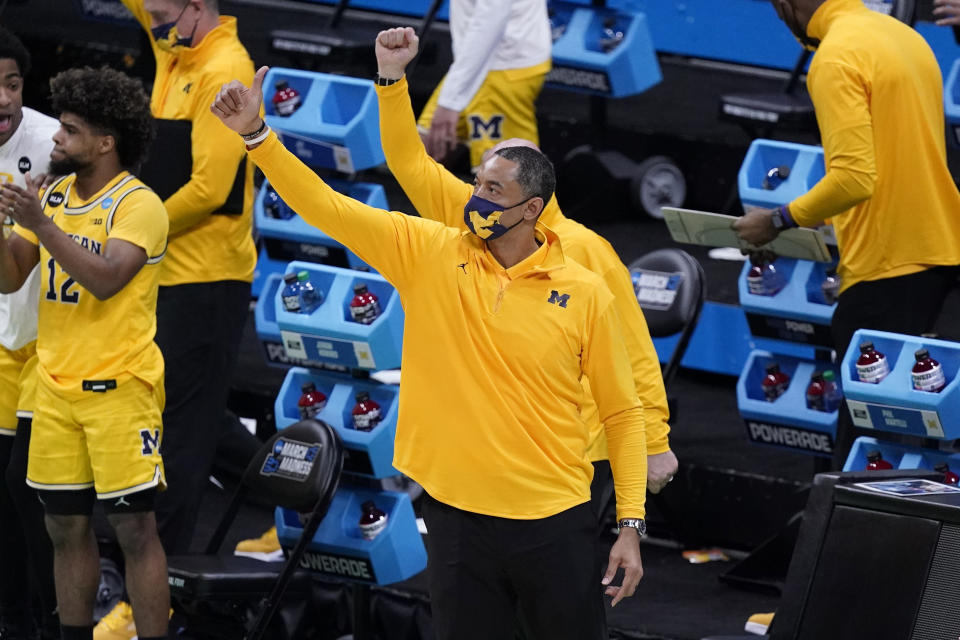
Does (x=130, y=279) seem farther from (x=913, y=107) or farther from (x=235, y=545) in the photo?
(x=913, y=107)

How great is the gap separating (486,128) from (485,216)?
2.63 meters

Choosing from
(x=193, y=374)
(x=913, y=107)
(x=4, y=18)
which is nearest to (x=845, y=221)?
(x=913, y=107)

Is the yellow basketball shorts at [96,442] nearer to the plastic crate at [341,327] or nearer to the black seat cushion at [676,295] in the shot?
the plastic crate at [341,327]

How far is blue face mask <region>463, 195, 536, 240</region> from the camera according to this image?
389 centimetres

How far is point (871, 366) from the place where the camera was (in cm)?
491

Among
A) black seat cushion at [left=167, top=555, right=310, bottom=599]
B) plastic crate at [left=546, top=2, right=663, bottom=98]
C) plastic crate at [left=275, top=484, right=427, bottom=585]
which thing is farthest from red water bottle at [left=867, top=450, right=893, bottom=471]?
plastic crate at [left=546, top=2, right=663, bottom=98]

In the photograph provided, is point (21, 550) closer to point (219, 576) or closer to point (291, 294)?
point (219, 576)

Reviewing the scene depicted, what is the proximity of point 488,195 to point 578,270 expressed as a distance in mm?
270

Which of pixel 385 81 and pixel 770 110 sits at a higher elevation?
pixel 385 81

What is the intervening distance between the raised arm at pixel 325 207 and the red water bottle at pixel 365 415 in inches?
56.2

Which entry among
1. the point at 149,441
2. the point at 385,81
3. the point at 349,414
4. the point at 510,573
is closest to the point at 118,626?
the point at 149,441

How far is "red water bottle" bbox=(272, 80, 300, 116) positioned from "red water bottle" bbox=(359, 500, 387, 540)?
1449 millimetres

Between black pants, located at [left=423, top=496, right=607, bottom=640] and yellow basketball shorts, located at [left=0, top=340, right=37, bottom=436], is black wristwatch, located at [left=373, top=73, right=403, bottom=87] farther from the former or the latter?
yellow basketball shorts, located at [left=0, top=340, right=37, bottom=436]

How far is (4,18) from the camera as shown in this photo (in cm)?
954
